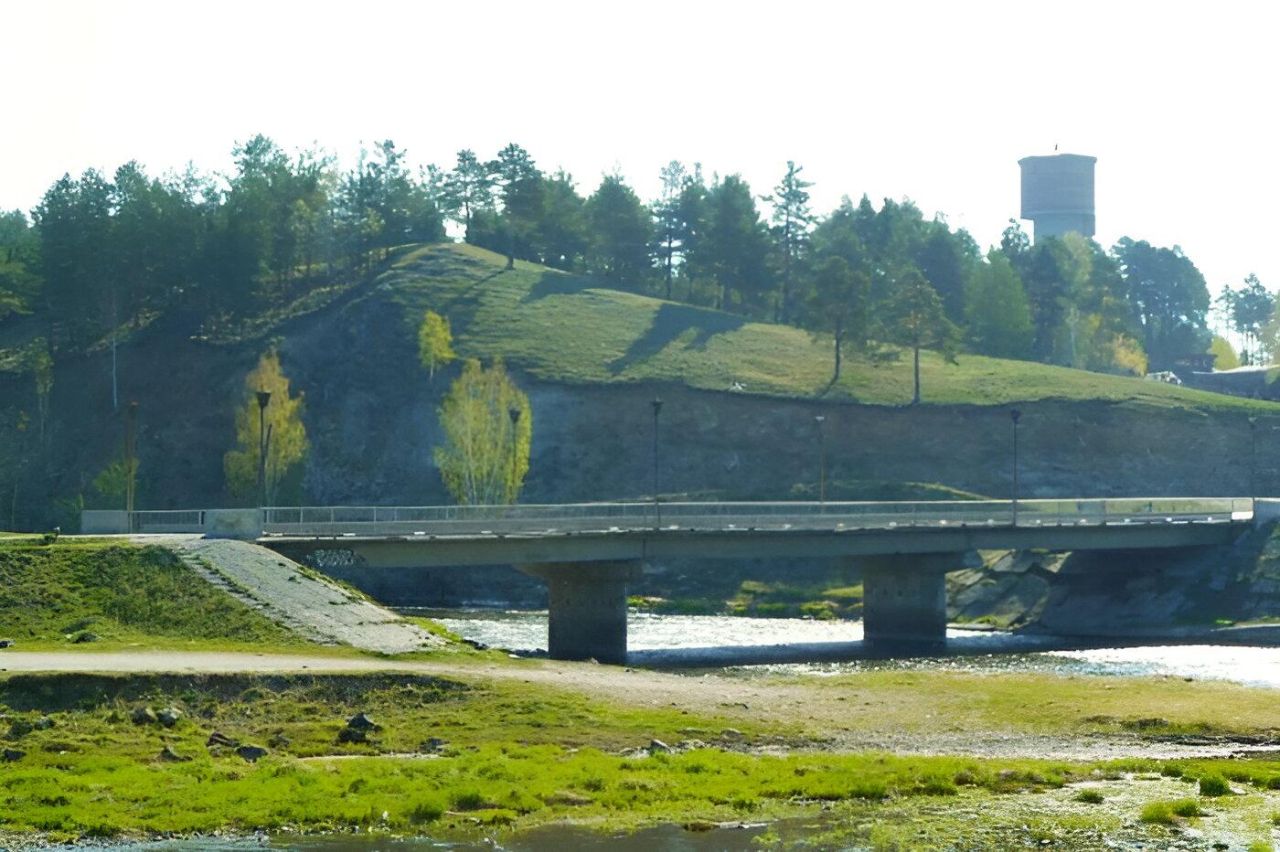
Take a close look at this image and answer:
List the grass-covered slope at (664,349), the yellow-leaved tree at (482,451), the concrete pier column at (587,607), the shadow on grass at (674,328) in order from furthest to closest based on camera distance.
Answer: the shadow on grass at (674,328)
the grass-covered slope at (664,349)
the yellow-leaved tree at (482,451)
the concrete pier column at (587,607)

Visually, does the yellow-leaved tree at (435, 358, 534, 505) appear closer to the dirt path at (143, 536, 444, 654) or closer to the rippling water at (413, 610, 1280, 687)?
the rippling water at (413, 610, 1280, 687)

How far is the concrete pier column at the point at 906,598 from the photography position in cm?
8669

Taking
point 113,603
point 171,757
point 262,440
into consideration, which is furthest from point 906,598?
point 171,757

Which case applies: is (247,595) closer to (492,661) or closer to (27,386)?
(492,661)

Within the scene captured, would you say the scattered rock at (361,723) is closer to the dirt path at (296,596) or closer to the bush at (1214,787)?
the dirt path at (296,596)

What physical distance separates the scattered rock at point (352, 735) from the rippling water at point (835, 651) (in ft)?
88.3

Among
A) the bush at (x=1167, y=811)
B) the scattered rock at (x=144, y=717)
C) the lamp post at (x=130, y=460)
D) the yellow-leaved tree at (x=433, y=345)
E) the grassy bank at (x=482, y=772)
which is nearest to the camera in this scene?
the grassy bank at (x=482, y=772)

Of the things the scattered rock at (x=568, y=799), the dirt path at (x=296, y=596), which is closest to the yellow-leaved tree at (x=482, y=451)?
the dirt path at (x=296, y=596)

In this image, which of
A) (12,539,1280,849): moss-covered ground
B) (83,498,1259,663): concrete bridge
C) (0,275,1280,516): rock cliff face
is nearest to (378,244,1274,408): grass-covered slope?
(0,275,1280,516): rock cliff face

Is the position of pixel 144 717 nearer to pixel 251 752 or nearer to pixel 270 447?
pixel 251 752

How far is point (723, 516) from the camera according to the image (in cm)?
8556

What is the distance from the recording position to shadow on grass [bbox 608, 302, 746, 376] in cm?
15850

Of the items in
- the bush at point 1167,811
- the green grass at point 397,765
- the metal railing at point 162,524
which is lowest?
the bush at point 1167,811

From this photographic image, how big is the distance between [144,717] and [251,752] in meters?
3.79
